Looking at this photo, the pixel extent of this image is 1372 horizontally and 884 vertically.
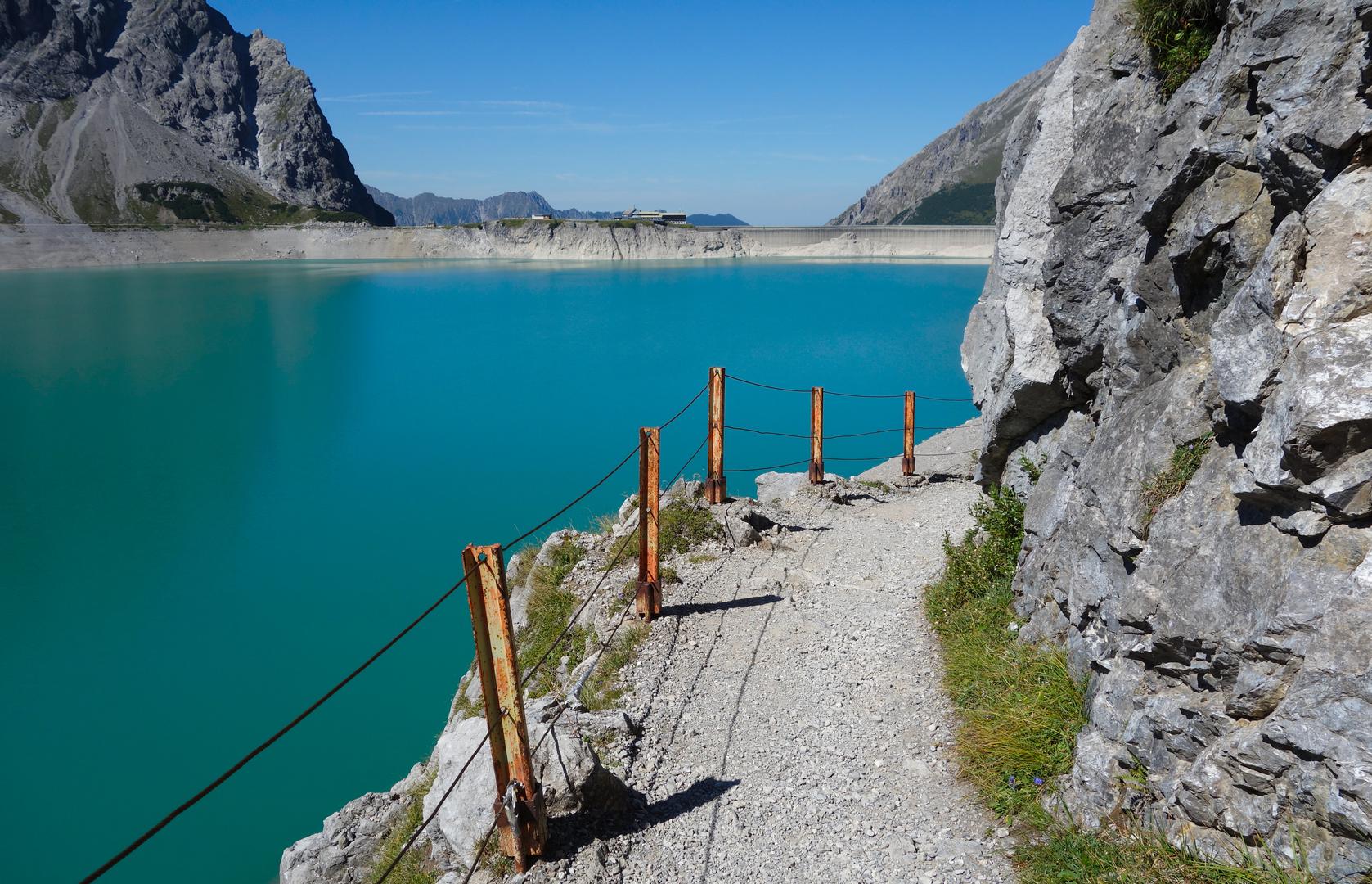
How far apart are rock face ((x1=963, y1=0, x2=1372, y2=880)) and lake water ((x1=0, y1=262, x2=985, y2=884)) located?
10.5 metres

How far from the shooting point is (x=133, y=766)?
13125 millimetres

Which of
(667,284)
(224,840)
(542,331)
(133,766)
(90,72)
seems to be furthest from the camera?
(90,72)

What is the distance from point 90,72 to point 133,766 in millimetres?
232076

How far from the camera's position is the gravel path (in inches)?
217

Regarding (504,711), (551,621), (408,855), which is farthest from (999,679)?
(551,621)

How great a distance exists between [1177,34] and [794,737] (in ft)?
20.7

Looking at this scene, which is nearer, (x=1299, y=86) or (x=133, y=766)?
(x=1299, y=86)

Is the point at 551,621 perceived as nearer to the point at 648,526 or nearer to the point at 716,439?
the point at 648,526

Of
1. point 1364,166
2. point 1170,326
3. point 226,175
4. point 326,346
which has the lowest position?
point 326,346

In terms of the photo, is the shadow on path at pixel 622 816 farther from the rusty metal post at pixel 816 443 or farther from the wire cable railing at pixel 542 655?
the rusty metal post at pixel 816 443

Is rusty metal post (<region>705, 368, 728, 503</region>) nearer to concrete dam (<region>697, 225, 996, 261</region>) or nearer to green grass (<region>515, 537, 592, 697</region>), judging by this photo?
green grass (<region>515, 537, 592, 697</region>)

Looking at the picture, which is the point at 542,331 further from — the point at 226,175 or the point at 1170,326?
the point at 226,175

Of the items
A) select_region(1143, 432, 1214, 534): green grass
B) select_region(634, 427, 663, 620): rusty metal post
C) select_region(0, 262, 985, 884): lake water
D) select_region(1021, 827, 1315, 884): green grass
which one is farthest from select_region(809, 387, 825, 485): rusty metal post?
select_region(1021, 827, 1315, 884): green grass

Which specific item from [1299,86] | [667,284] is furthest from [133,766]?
[667,284]
